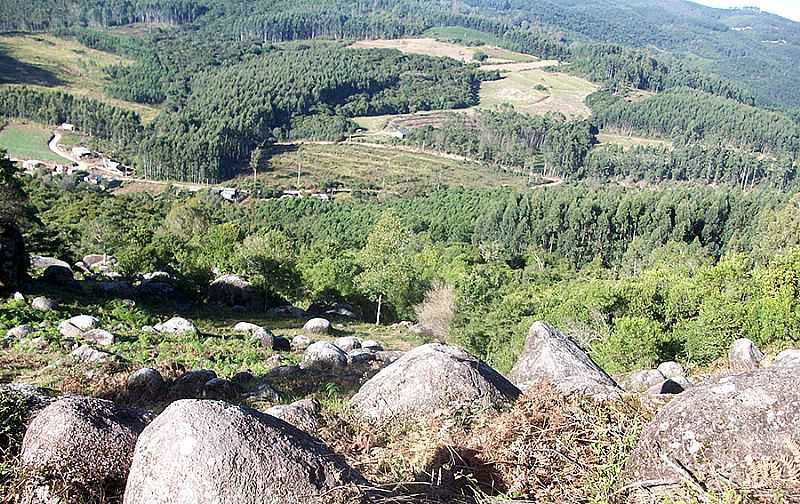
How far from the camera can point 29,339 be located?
20156mm

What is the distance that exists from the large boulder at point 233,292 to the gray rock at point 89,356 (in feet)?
66.2

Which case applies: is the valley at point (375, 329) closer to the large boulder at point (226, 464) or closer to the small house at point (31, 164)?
the large boulder at point (226, 464)

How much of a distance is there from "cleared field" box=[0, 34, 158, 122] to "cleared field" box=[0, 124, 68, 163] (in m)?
27.7

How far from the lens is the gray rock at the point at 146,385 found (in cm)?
1451

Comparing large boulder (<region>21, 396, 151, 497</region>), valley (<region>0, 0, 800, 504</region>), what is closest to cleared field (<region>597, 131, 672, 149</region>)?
valley (<region>0, 0, 800, 504</region>)

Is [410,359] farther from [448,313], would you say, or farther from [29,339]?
[448,313]

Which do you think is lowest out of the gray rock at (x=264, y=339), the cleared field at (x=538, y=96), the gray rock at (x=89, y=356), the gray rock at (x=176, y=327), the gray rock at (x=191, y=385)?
the cleared field at (x=538, y=96)

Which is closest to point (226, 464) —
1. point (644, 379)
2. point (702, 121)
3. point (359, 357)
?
point (644, 379)

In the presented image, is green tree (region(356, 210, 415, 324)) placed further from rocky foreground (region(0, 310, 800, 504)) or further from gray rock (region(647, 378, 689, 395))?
rocky foreground (region(0, 310, 800, 504))

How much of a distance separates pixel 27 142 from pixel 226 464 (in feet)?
425

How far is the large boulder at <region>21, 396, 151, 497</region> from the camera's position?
5578 millimetres

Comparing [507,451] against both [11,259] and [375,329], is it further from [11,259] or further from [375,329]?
[375,329]

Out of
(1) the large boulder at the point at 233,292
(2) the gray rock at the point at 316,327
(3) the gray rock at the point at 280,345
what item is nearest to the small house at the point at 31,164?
(1) the large boulder at the point at 233,292

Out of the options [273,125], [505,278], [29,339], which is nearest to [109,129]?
[273,125]
